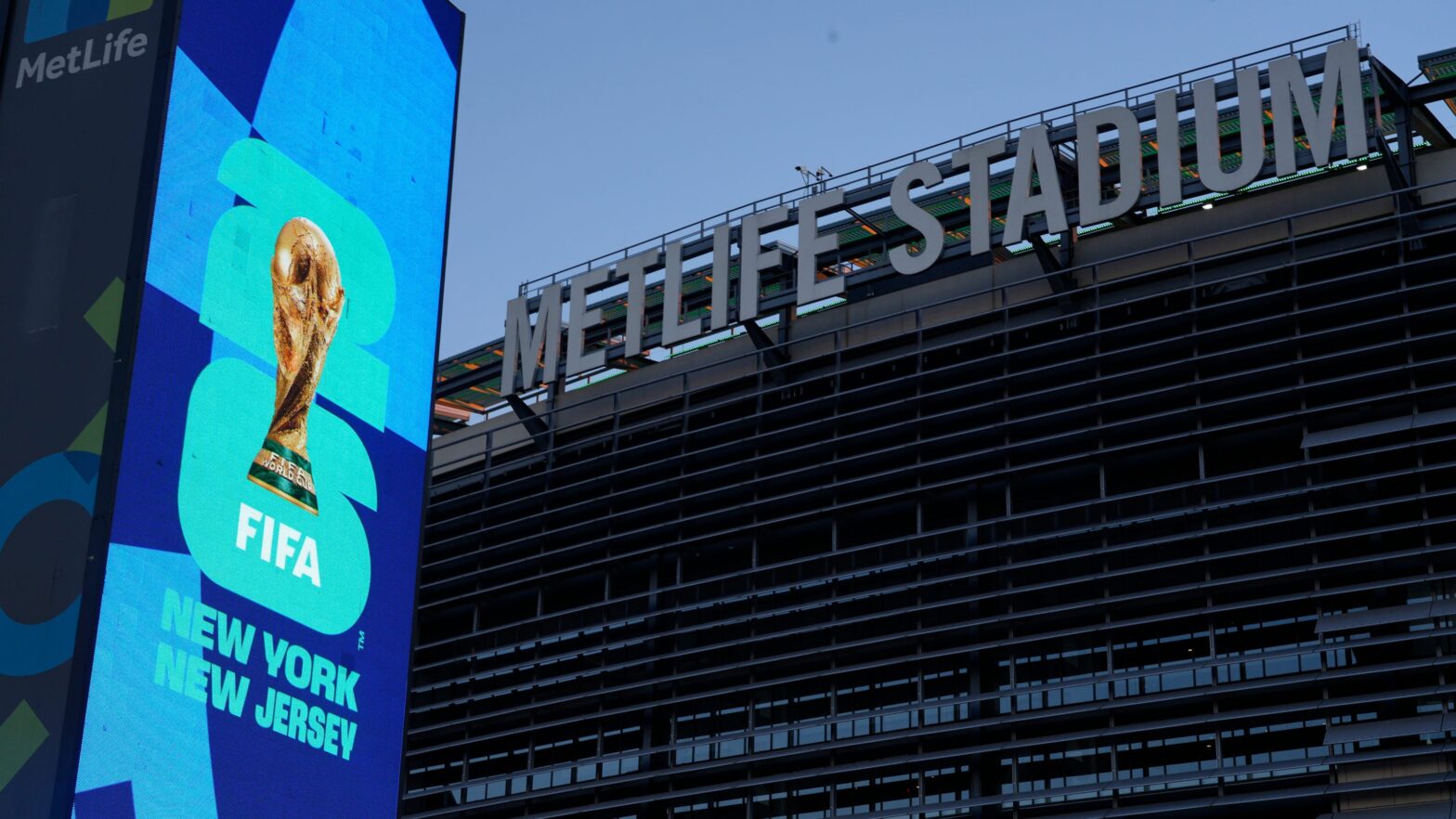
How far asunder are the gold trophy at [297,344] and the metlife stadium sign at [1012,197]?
15194 millimetres

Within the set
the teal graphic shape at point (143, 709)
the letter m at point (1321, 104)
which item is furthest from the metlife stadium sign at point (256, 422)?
the letter m at point (1321, 104)

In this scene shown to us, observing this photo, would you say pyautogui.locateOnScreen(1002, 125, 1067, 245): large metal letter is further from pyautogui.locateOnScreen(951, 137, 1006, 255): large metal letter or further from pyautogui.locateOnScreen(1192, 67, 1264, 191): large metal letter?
pyautogui.locateOnScreen(1192, 67, 1264, 191): large metal letter

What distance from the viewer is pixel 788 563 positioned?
41500 millimetres

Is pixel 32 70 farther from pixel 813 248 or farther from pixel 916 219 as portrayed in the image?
pixel 916 219

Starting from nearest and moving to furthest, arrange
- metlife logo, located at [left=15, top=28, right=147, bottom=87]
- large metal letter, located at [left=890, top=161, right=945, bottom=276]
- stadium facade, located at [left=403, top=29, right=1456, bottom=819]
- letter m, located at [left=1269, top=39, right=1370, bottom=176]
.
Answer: metlife logo, located at [left=15, top=28, right=147, bottom=87], stadium facade, located at [left=403, top=29, right=1456, bottom=819], letter m, located at [left=1269, top=39, right=1370, bottom=176], large metal letter, located at [left=890, top=161, right=945, bottom=276]

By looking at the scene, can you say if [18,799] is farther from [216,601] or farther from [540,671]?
[540,671]

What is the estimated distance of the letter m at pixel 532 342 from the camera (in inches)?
1891

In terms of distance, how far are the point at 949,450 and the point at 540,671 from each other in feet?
35.0

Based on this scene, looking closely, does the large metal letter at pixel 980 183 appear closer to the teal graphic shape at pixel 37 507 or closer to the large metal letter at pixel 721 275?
the large metal letter at pixel 721 275

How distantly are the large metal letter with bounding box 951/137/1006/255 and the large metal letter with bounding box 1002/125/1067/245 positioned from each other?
409 millimetres

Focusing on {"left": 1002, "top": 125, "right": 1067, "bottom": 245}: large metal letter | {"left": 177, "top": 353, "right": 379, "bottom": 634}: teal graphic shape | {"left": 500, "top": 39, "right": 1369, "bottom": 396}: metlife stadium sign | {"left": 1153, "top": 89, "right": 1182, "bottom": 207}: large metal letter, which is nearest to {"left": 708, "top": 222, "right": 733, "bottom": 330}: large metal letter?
{"left": 500, "top": 39, "right": 1369, "bottom": 396}: metlife stadium sign

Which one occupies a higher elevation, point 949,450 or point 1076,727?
point 949,450

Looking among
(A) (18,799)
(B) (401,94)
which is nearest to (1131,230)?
(B) (401,94)

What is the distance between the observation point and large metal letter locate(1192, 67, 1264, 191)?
38844 millimetres
